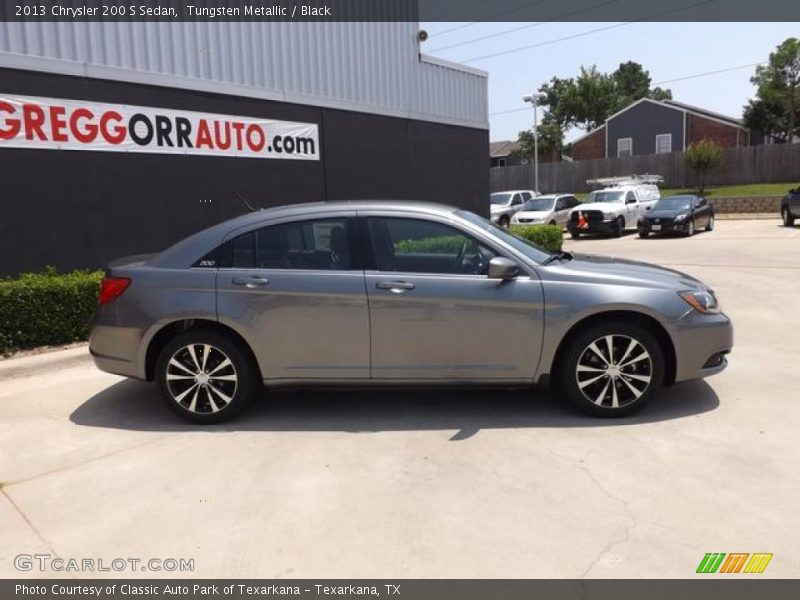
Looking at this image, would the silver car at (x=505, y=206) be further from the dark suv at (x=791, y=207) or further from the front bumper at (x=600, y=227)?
the dark suv at (x=791, y=207)

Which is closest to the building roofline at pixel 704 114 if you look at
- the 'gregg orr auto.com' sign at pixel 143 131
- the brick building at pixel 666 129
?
the brick building at pixel 666 129

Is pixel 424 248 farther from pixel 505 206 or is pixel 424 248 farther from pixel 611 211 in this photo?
pixel 505 206

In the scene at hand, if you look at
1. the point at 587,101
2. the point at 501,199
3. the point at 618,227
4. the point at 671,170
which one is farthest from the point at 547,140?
the point at 618,227

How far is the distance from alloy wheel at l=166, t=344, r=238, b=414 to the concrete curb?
239cm

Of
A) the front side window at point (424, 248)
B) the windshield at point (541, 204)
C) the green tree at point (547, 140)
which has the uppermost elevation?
the green tree at point (547, 140)

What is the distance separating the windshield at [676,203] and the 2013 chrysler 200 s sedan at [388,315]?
2010cm

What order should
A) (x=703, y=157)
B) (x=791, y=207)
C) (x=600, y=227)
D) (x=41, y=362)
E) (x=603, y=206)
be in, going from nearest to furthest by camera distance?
(x=41, y=362), (x=791, y=207), (x=600, y=227), (x=603, y=206), (x=703, y=157)

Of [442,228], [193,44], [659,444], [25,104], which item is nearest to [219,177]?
[193,44]

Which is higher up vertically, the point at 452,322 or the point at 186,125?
the point at 186,125

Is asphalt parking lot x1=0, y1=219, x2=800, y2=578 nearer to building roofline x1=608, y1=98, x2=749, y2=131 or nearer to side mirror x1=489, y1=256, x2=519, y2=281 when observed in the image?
side mirror x1=489, y1=256, x2=519, y2=281

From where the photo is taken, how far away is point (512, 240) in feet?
16.9

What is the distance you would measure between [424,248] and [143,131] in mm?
5820

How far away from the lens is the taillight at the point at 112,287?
16.4 ft

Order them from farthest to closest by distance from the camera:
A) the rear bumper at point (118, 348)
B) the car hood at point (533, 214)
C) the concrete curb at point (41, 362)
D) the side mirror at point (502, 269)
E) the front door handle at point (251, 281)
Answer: the car hood at point (533, 214) < the concrete curb at point (41, 362) < the rear bumper at point (118, 348) < the front door handle at point (251, 281) < the side mirror at point (502, 269)
